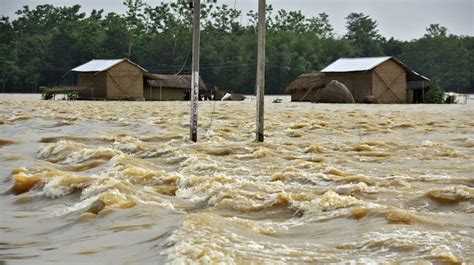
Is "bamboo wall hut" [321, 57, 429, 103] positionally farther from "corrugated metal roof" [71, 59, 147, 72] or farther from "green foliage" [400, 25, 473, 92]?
"green foliage" [400, 25, 473, 92]

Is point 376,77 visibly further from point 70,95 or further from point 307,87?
point 70,95

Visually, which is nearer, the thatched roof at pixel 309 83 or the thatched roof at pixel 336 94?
the thatched roof at pixel 336 94

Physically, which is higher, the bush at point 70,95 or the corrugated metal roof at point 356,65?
the corrugated metal roof at point 356,65

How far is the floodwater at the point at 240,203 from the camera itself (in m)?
3.88

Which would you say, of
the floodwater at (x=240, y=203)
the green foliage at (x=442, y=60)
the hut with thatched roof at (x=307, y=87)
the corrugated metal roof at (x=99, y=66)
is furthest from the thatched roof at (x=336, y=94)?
the green foliage at (x=442, y=60)

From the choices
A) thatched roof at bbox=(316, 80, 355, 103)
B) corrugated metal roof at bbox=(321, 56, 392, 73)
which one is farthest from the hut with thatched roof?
thatched roof at bbox=(316, 80, 355, 103)

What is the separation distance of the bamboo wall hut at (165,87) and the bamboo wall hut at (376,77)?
13327 millimetres

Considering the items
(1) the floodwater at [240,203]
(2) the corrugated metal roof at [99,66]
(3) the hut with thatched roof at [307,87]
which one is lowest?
(1) the floodwater at [240,203]

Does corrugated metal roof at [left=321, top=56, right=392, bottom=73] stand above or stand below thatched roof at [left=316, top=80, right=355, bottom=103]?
above

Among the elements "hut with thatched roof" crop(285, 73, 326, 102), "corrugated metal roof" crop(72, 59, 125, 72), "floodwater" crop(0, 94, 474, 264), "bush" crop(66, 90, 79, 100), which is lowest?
"floodwater" crop(0, 94, 474, 264)

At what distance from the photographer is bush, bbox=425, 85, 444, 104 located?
40969 millimetres

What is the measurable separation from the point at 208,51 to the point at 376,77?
26119 millimetres

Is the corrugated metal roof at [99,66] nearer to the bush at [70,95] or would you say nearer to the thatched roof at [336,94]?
the bush at [70,95]

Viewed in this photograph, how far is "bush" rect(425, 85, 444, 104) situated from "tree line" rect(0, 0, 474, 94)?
20.8m
